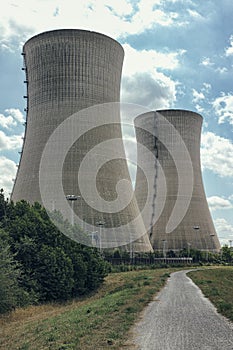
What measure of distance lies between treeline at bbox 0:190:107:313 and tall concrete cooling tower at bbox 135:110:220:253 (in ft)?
70.3

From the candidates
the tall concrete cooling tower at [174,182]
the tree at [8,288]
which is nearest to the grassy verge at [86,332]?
the tree at [8,288]

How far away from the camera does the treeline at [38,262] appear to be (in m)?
13.9

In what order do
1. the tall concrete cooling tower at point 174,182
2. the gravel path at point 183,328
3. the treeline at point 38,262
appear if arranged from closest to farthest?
the gravel path at point 183,328
the treeline at point 38,262
the tall concrete cooling tower at point 174,182

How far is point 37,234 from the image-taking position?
17750mm

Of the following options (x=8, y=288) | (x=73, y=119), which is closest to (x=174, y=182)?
(x=73, y=119)

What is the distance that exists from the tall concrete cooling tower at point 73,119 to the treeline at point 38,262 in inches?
295

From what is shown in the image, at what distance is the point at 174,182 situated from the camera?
41.0m

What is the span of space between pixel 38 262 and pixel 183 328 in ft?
33.8

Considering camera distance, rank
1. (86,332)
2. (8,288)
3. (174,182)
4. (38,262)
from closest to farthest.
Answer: (86,332) < (8,288) < (38,262) < (174,182)

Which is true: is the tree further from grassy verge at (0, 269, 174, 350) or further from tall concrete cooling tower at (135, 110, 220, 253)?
tall concrete cooling tower at (135, 110, 220, 253)

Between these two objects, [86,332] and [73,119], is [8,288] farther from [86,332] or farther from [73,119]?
[73,119]

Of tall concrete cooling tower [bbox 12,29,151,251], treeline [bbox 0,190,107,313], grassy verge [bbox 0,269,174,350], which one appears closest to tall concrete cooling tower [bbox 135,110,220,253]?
tall concrete cooling tower [bbox 12,29,151,251]

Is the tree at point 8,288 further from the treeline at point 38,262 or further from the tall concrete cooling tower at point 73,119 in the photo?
the tall concrete cooling tower at point 73,119

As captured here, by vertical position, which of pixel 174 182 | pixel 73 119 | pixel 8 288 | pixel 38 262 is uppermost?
pixel 73 119
